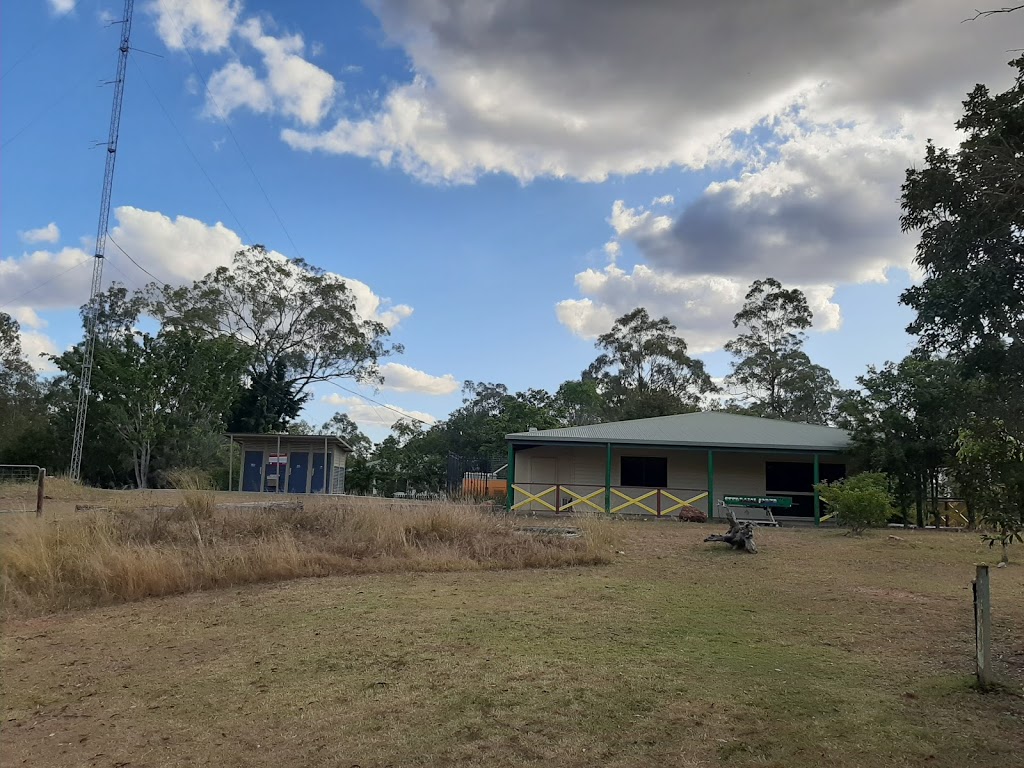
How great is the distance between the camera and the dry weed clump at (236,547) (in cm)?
842

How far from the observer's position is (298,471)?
3038 cm

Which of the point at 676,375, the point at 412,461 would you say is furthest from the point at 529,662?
the point at 676,375

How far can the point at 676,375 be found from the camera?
138ft

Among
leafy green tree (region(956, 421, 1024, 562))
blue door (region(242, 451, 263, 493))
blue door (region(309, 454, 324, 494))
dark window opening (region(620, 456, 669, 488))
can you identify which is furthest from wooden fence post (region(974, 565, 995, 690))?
blue door (region(242, 451, 263, 493))

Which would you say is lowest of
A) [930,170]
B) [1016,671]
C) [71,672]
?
[71,672]

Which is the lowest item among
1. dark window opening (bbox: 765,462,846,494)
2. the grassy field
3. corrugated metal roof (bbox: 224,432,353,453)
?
the grassy field

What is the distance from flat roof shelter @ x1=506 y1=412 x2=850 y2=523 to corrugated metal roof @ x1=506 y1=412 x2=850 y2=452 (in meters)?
0.03

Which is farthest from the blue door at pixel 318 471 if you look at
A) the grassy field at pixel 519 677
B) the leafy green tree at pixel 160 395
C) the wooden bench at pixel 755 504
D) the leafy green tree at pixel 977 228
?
the leafy green tree at pixel 977 228

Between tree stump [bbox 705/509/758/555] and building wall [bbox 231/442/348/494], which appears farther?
building wall [bbox 231/442/348/494]

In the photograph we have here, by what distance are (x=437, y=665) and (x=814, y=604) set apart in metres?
4.31

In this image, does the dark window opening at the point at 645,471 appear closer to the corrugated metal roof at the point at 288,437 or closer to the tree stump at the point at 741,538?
the tree stump at the point at 741,538

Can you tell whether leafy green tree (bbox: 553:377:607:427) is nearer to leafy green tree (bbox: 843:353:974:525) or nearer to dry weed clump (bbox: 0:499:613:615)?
leafy green tree (bbox: 843:353:974:525)

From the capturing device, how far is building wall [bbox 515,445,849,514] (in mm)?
22509

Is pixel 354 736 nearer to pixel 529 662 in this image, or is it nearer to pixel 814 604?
pixel 529 662
